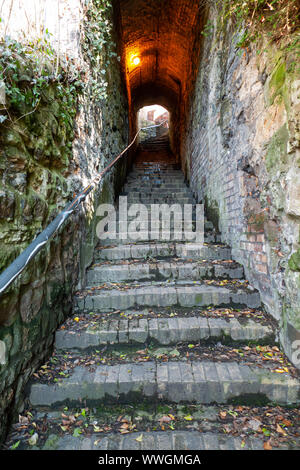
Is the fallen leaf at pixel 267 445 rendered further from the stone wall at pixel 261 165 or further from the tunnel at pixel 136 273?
the stone wall at pixel 261 165

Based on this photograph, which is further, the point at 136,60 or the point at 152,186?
the point at 136,60

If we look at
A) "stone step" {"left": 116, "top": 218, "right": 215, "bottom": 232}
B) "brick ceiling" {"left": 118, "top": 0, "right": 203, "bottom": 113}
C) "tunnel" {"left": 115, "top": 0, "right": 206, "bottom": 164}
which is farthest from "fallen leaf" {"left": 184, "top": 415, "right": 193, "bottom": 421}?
"brick ceiling" {"left": 118, "top": 0, "right": 203, "bottom": 113}

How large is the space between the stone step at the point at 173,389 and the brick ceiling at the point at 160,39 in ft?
18.1

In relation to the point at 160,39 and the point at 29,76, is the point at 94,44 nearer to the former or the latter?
the point at 29,76

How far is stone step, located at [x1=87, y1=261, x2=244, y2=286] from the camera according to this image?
96.3 inches

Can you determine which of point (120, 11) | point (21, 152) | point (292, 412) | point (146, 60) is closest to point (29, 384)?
point (21, 152)

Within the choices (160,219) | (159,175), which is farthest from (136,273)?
(159,175)

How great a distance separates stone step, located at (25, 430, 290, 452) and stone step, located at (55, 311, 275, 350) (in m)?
0.60

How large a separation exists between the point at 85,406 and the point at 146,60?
25.4 ft

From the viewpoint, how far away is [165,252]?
9.18 feet

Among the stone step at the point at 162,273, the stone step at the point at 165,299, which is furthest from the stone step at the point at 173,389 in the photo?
the stone step at the point at 162,273

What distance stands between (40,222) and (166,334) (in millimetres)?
1308

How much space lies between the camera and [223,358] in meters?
1.67

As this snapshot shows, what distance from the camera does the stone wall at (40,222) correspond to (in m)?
1.32
